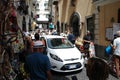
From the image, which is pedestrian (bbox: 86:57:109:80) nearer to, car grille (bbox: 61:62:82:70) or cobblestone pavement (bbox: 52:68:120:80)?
cobblestone pavement (bbox: 52:68:120:80)

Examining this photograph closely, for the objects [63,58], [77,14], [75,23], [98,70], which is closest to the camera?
[98,70]

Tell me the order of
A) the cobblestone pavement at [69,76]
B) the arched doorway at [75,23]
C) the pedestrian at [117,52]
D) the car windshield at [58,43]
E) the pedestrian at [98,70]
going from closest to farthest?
the pedestrian at [98,70] → the pedestrian at [117,52] → the cobblestone pavement at [69,76] → the car windshield at [58,43] → the arched doorway at [75,23]

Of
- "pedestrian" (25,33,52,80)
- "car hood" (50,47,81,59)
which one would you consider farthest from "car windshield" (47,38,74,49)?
"pedestrian" (25,33,52,80)

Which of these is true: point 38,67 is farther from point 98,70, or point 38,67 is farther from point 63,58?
point 63,58

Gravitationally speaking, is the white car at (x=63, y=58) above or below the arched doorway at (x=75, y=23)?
below

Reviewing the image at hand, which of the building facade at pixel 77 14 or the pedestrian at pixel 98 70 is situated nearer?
the pedestrian at pixel 98 70


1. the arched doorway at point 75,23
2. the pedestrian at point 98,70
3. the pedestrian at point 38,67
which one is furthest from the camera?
the arched doorway at point 75,23

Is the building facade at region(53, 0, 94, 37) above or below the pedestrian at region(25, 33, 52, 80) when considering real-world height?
above

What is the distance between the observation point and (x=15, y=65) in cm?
730

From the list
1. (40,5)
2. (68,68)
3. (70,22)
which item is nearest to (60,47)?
(68,68)

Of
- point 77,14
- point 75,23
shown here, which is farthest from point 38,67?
point 75,23

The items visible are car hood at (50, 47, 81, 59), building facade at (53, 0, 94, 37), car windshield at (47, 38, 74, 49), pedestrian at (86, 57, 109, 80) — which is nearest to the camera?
pedestrian at (86, 57, 109, 80)

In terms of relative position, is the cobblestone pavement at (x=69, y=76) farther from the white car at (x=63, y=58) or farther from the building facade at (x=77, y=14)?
the building facade at (x=77, y=14)

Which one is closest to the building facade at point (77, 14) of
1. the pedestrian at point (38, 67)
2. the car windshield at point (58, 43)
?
the car windshield at point (58, 43)
